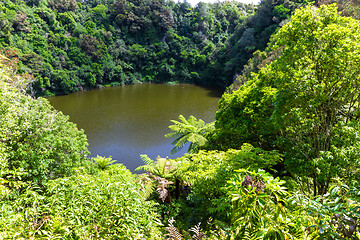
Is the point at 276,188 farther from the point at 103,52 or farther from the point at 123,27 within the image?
the point at 123,27

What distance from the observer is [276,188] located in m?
1.45

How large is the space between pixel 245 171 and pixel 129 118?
15.6m

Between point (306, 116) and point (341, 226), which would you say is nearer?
point (341, 226)

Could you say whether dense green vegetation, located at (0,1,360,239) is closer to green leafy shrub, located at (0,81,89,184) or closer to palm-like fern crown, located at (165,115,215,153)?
green leafy shrub, located at (0,81,89,184)

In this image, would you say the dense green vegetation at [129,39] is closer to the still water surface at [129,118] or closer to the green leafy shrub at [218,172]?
the still water surface at [129,118]

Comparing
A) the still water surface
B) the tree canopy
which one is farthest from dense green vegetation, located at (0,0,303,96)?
the tree canopy

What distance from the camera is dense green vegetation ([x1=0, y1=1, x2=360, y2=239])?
1589 mm

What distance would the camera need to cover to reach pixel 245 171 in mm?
1721

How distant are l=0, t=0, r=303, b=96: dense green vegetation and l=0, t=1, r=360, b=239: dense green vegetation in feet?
67.8

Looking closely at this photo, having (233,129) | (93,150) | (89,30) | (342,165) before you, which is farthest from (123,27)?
(342,165)

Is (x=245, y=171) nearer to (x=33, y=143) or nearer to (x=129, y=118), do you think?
(x=33, y=143)

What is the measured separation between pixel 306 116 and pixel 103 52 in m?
34.6

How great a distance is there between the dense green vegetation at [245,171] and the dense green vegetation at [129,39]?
2067 centimetres

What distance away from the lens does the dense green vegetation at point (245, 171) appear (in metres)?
1.59
